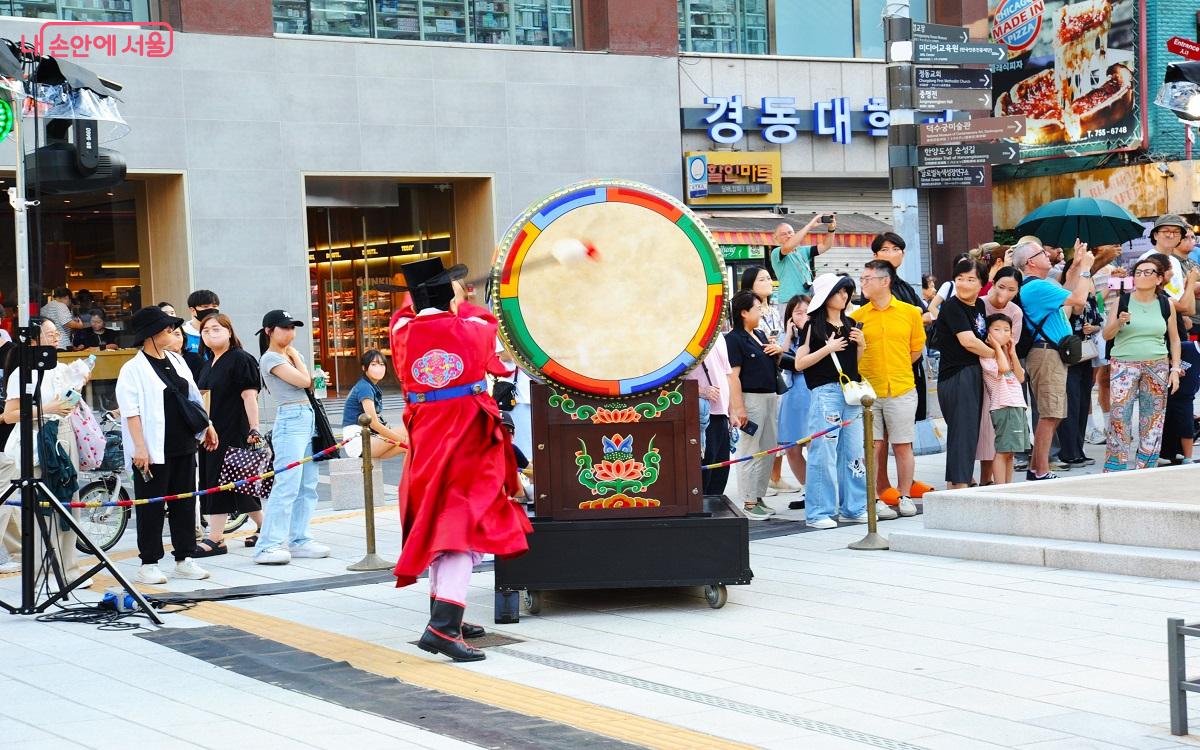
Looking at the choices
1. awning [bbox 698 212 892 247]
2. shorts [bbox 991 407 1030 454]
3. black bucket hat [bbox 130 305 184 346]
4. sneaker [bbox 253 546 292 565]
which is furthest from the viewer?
awning [bbox 698 212 892 247]

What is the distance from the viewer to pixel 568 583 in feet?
25.6

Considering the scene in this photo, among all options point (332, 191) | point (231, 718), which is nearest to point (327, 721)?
point (231, 718)

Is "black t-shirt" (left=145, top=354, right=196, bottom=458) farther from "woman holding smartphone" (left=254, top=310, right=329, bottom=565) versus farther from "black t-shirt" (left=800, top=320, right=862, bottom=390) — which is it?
"black t-shirt" (left=800, top=320, right=862, bottom=390)

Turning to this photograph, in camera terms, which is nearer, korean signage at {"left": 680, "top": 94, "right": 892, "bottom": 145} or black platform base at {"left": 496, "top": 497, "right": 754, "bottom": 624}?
black platform base at {"left": 496, "top": 497, "right": 754, "bottom": 624}

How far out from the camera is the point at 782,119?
80.1 feet

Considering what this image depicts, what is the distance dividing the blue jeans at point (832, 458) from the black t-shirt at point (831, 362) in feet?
0.18

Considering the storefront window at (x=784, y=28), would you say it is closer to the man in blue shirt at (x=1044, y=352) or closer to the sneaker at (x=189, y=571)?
the man in blue shirt at (x=1044, y=352)

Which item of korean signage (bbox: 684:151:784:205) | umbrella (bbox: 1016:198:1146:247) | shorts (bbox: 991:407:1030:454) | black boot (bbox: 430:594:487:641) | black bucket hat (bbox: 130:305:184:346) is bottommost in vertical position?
black boot (bbox: 430:594:487:641)

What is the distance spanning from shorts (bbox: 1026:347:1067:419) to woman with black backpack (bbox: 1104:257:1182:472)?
420mm

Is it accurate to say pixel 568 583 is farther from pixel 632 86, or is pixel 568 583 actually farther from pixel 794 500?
pixel 632 86

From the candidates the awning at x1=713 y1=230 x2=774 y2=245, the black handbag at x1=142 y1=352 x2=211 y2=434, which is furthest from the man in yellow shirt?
the awning at x1=713 y1=230 x2=774 y2=245

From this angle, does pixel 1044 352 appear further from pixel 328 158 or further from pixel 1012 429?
pixel 328 158

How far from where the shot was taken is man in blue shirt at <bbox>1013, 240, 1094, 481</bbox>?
1176 cm

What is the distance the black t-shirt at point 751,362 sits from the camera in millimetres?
10812
